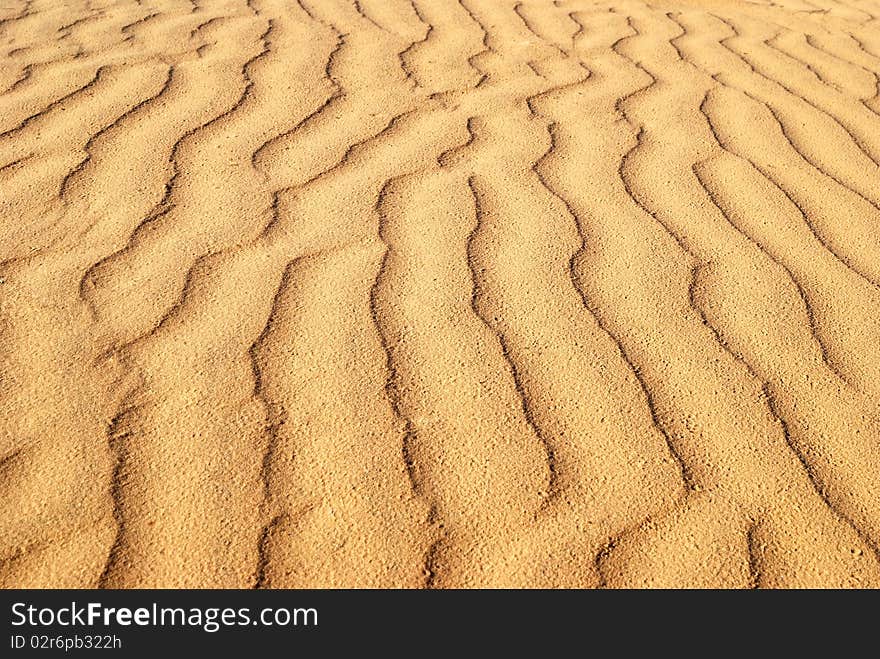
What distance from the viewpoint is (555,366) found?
6.19ft

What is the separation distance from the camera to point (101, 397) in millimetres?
1747

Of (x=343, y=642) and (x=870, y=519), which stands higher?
(x=343, y=642)

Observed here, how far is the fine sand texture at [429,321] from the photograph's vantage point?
153 cm

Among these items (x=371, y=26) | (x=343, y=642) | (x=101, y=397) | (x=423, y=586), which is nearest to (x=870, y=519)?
(x=423, y=586)

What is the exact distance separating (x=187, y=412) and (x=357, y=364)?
339 mm

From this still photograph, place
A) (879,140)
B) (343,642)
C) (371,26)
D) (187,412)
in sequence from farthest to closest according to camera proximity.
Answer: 1. (371,26)
2. (879,140)
3. (187,412)
4. (343,642)

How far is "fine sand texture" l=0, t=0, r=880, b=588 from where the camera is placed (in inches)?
60.2

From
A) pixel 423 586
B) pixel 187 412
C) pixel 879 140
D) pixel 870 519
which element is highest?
pixel 187 412

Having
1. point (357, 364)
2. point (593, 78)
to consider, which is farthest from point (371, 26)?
point (357, 364)

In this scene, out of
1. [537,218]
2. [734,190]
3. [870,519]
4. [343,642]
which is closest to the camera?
[343,642]

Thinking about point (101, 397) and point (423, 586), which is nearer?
point (423, 586)

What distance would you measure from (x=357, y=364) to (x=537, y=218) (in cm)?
76

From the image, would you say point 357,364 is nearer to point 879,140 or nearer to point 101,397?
point 101,397

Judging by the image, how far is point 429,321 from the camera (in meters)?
2.00
